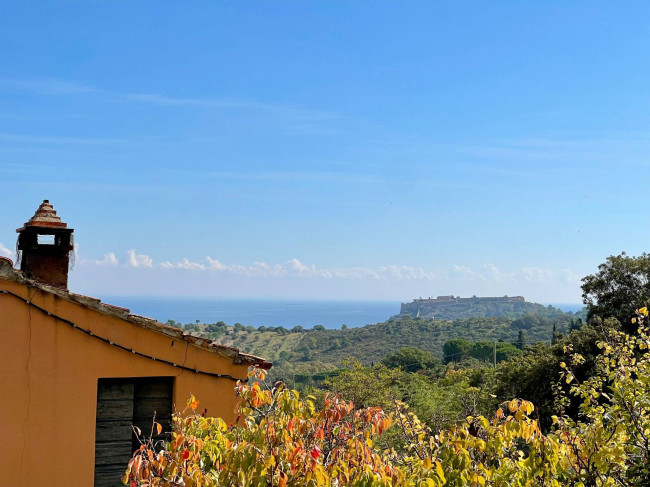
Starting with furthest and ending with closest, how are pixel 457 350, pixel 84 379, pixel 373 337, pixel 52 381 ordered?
pixel 373 337 → pixel 457 350 → pixel 84 379 → pixel 52 381

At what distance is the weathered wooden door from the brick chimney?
177 centimetres

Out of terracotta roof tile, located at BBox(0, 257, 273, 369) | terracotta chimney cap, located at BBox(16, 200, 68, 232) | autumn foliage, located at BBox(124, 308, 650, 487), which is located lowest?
autumn foliage, located at BBox(124, 308, 650, 487)

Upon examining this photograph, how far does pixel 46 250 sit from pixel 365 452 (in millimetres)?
6327

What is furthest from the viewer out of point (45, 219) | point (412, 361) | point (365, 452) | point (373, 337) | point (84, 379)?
point (373, 337)

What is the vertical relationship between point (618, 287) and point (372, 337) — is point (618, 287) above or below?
above

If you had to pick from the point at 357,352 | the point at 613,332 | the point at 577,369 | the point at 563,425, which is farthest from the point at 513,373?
the point at 357,352

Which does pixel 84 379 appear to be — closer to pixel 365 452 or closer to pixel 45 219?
pixel 45 219

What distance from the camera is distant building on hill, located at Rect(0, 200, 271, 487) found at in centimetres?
759

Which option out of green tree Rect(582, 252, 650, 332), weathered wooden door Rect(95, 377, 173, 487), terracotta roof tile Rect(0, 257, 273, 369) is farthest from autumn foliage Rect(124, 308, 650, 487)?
green tree Rect(582, 252, 650, 332)

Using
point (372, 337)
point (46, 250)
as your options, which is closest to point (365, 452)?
point (46, 250)

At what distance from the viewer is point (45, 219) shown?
29.9 ft

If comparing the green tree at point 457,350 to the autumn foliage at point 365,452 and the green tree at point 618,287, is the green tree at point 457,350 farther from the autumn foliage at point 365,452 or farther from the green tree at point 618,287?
the autumn foliage at point 365,452

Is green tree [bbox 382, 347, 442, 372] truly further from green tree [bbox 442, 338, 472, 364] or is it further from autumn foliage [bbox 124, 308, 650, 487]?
autumn foliage [bbox 124, 308, 650, 487]

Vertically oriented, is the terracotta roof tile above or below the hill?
above
